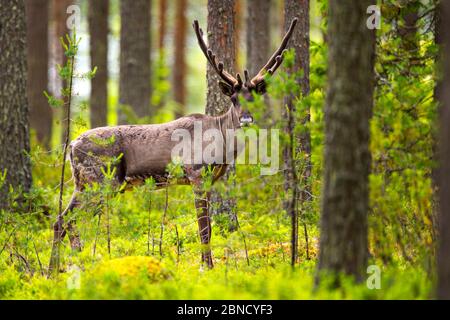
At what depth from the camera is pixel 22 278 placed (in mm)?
9125

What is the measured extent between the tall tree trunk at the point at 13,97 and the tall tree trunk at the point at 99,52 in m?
8.41

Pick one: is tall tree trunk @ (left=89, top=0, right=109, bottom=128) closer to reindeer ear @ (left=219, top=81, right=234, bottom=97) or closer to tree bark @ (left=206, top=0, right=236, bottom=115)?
tree bark @ (left=206, top=0, right=236, bottom=115)

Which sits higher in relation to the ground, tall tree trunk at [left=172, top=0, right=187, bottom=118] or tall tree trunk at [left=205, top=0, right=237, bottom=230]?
tall tree trunk at [left=172, top=0, right=187, bottom=118]

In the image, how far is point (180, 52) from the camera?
3181 centimetres

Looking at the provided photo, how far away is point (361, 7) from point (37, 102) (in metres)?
15.5

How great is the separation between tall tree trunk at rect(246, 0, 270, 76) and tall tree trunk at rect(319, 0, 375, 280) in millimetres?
12276

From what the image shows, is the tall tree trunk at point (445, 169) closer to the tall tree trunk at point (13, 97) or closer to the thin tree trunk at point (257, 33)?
the tall tree trunk at point (13, 97)

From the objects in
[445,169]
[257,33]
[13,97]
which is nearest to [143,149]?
[13,97]

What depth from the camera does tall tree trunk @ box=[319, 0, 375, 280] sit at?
22.9ft

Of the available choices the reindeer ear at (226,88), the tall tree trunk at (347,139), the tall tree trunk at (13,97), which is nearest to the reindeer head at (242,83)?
the reindeer ear at (226,88)

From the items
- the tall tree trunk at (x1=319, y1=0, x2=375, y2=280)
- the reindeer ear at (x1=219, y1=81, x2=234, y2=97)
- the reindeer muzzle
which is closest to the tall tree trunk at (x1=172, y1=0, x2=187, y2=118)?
the reindeer ear at (x1=219, y1=81, x2=234, y2=97)

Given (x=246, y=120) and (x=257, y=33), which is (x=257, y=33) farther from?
(x=246, y=120)

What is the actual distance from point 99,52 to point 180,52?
1043cm
